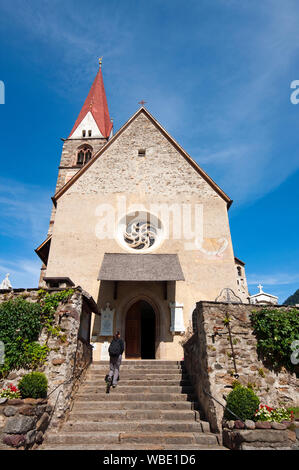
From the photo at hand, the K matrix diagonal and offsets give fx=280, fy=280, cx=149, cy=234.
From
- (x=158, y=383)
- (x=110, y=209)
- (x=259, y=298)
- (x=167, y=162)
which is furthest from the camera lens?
(x=259, y=298)

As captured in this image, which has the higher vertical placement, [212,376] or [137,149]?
[137,149]

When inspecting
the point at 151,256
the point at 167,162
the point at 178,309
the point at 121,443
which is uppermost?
the point at 167,162

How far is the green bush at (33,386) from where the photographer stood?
5694 mm

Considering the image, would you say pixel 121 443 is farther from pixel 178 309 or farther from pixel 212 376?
pixel 178 309

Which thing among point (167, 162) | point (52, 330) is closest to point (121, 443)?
point (52, 330)

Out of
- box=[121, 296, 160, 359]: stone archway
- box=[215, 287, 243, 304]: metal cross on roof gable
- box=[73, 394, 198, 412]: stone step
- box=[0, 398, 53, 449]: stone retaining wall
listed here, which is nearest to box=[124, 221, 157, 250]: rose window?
box=[121, 296, 160, 359]: stone archway

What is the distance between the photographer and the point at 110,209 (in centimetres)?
1360

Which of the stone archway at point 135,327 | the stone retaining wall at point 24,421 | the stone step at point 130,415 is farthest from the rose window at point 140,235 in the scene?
the stone retaining wall at point 24,421

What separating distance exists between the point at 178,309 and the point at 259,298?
1471 centimetres

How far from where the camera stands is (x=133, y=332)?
476 inches

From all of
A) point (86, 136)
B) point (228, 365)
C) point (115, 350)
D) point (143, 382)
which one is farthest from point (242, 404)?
point (86, 136)

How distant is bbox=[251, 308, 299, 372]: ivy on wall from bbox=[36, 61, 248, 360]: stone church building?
3.98m

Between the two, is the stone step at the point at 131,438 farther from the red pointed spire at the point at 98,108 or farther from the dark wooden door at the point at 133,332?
the red pointed spire at the point at 98,108

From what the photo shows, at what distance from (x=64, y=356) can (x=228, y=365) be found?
12.8 ft
